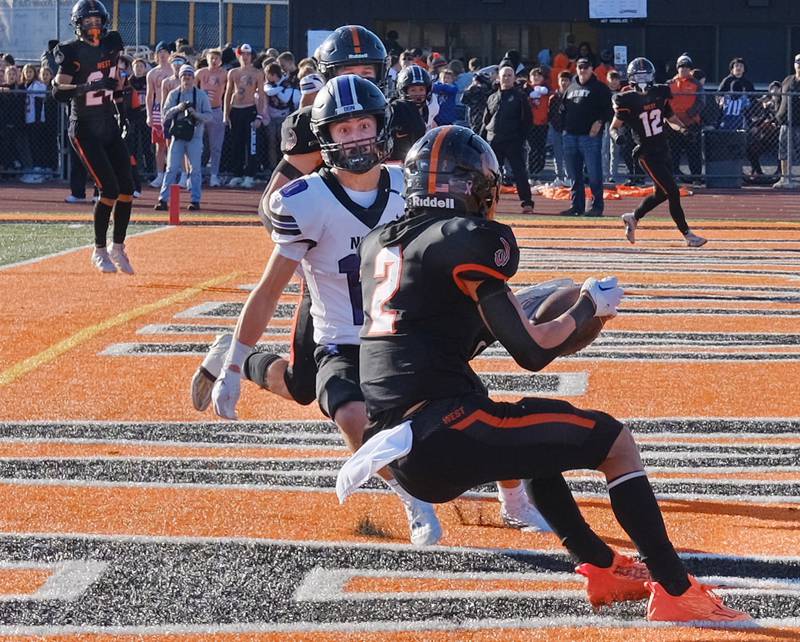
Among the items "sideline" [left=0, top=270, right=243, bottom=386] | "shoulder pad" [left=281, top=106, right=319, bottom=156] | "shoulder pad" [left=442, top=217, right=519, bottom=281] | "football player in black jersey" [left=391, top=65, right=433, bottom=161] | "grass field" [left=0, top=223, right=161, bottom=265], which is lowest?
"sideline" [left=0, top=270, right=243, bottom=386]

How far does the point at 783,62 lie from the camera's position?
3019cm

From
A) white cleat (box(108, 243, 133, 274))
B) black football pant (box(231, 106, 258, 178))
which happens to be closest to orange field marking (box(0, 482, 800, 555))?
white cleat (box(108, 243, 133, 274))

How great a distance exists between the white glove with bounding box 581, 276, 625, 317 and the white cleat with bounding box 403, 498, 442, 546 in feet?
3.13

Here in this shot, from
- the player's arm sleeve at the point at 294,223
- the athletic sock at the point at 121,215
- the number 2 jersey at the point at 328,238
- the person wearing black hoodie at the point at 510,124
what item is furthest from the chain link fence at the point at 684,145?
the player's arm sleeve at the point at 294,223

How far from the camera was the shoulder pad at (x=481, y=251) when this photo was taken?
164 inches

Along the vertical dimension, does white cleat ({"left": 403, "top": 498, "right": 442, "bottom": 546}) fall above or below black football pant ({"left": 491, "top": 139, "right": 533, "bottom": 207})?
below

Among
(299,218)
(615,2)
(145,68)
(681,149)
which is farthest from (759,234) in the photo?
(615,2)

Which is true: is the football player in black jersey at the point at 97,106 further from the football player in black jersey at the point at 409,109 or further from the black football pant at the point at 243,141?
the black football pant at the point at 243,141

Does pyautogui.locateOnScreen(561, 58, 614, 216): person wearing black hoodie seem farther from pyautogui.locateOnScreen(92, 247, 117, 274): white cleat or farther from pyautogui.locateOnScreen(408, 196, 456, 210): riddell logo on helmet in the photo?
pyautogui.locateOnScreen(408, 196, 456, 210): riddell logo on helmet

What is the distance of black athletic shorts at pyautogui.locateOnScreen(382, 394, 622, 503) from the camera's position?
4.24 m

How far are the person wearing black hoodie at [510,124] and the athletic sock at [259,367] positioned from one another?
12.7 m

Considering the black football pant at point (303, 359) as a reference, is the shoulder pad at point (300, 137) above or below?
above

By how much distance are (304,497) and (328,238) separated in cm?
105

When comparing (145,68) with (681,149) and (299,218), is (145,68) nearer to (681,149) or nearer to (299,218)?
(681,149)
